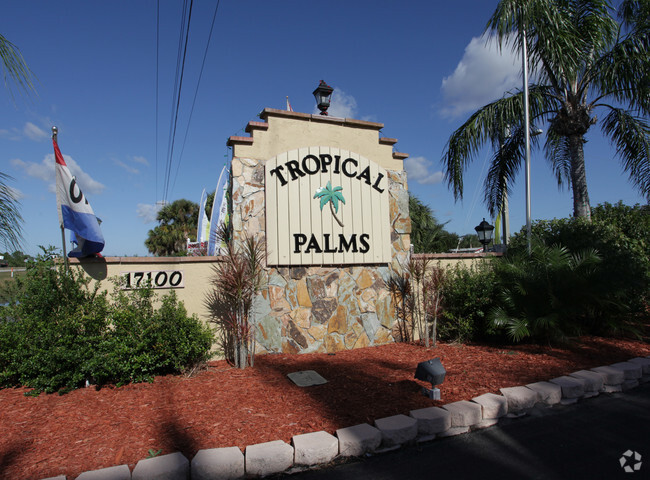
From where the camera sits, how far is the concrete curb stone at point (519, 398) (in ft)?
15.1

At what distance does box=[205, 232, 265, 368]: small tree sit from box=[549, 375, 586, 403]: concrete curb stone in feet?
13.9

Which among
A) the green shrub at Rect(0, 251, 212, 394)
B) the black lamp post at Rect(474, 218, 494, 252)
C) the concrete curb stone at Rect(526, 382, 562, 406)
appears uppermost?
the black lamp post at Rect(474, 218, 494, 252)

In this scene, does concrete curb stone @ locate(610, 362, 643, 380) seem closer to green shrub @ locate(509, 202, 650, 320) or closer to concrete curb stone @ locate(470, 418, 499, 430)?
green shrub @ locate(509, 202, 650, 320)

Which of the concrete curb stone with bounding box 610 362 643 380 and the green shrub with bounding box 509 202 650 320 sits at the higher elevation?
the green shrub with bounding box 509 202 650 320

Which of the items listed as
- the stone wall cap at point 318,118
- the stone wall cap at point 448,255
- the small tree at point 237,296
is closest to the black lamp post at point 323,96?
the stone wall cap at point 318,118

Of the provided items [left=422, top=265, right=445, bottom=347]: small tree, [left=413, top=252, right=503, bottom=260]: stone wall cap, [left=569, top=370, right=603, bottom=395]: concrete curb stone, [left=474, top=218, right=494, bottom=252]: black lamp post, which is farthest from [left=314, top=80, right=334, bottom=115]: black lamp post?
[left=569, top=370, right=603, bottom=395]: concrete curb stone

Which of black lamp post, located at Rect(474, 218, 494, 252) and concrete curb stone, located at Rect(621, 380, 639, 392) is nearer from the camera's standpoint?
concrete curb stone, located at Rect(621, 380, 639, 392)

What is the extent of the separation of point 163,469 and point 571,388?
15.5ft

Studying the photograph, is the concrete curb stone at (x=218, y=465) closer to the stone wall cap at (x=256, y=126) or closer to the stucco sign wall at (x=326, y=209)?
the stucco sign wall at (x=326, y=209)

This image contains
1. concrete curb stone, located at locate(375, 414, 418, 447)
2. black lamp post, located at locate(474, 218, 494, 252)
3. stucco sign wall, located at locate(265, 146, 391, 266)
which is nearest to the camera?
concrete curb stone, located at locate(375, 414, 418, 447)

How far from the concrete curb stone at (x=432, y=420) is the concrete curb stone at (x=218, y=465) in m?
1.80

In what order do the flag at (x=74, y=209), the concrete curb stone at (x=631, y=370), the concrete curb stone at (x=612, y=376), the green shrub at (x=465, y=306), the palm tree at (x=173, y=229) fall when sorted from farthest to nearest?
the palm tree at (x=173, y=229) < the green shrub at (x=465, y=306) < the flag at (x=74, y=209) < the concrete curb stone at (x=631, y=370) < the concrete curb stone at (x=612, y=376)

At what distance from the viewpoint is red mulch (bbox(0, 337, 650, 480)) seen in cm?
362

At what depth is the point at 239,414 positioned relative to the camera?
4301mm
